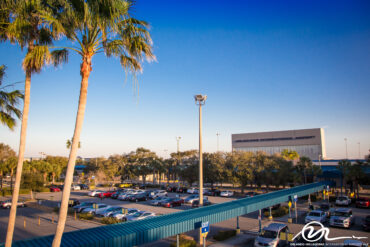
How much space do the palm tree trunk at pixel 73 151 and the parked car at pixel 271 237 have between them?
13138 millimetres

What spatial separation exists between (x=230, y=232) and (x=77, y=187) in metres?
49.5

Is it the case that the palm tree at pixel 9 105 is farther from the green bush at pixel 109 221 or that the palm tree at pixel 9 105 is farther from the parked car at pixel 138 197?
the parked car at pixel 138 197

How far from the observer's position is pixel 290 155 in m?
66.6

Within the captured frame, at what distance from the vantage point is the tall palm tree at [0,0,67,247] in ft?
25.6

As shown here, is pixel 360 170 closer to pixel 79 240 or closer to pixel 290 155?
pixel 290 155

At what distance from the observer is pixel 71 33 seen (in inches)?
310

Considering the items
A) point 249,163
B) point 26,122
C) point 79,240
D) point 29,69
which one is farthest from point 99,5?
point 249,163

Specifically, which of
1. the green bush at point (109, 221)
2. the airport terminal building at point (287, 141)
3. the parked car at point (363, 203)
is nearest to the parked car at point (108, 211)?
the green bush at point (109, 221)

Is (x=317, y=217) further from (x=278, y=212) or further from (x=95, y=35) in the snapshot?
(x=95, y=35)

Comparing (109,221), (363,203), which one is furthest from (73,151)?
(363,203)

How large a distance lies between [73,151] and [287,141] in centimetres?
11029

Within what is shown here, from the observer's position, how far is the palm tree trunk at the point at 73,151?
6652 mm

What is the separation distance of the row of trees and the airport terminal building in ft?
303

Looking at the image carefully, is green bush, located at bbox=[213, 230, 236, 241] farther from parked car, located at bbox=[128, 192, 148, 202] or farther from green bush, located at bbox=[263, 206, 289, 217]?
parked car, located at bbox=[128, 192, 148, 202]
